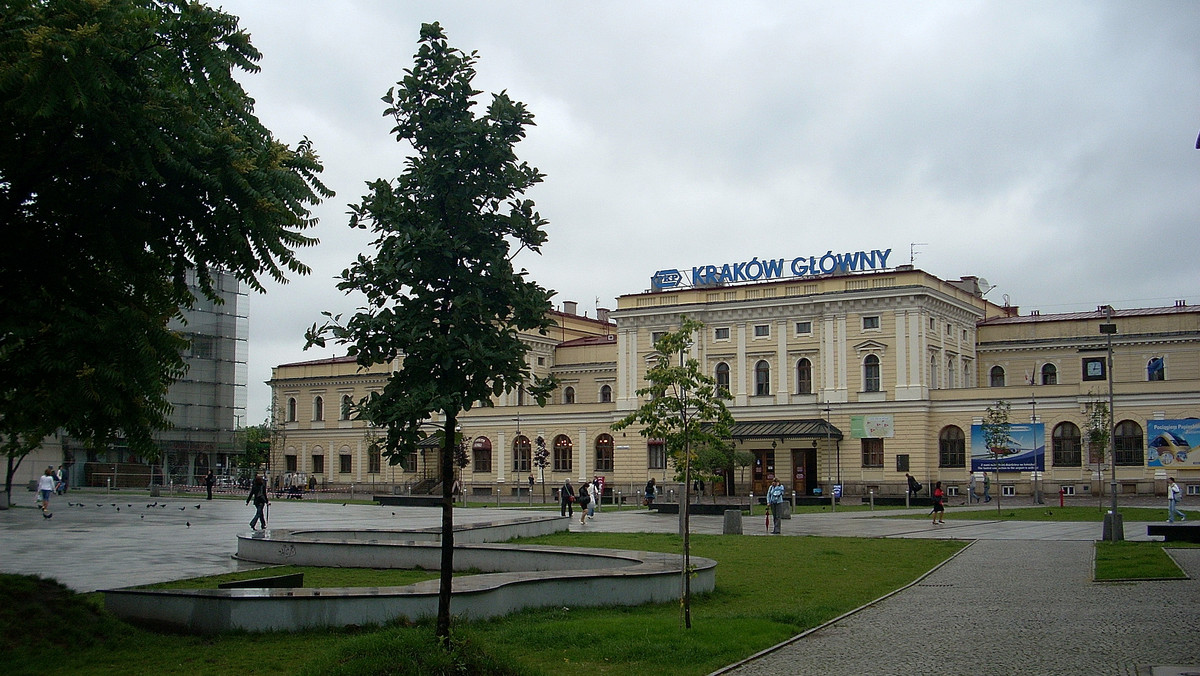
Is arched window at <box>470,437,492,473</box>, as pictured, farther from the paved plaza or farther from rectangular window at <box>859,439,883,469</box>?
the paved plaza

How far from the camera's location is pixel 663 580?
17.6m

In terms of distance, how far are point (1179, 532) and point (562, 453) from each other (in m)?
55.2

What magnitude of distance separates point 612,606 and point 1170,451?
52.4m

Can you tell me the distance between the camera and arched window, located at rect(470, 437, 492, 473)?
272 ft

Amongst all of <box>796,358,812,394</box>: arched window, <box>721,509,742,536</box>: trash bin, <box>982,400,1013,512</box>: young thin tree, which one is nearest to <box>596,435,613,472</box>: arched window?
<box>796,358,812,394</box>: arched window

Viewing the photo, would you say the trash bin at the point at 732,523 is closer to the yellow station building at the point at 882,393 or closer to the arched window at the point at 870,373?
the yellow station building at the point at 882,393

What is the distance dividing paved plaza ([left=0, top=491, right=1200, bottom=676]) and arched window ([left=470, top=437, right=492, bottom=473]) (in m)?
41.8

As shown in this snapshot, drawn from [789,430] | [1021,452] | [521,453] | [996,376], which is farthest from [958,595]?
[521,453]

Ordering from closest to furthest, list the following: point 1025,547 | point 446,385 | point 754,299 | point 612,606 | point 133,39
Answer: point 133,39 < point 446,385 < point 612,606 < point 1025,547 < point 754,299

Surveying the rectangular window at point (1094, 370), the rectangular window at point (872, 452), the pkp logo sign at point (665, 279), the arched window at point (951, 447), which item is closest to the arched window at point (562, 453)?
the pkp logo sign at point (665, 279)

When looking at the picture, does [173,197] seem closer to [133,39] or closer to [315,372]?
[133,39]

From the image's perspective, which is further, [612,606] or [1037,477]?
[1037,477]

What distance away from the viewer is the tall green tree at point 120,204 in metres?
10.9

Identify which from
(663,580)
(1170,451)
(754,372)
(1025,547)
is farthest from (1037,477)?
(663,580)
